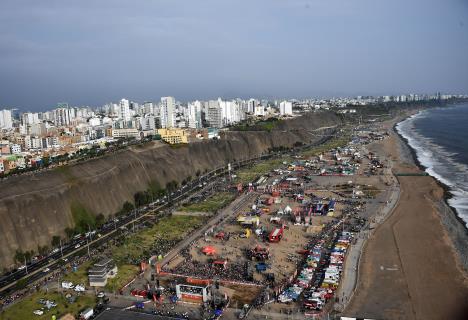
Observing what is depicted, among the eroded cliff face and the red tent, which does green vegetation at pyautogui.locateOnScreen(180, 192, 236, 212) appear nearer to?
the eroded cliff face

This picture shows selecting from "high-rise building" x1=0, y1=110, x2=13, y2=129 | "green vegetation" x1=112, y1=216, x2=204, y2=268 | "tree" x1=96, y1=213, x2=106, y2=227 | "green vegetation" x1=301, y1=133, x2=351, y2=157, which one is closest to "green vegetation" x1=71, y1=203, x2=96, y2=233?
"tree" x1=96, y1=213, x2=106, y2=227

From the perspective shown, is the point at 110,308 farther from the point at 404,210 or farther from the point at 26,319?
the point at 404,210

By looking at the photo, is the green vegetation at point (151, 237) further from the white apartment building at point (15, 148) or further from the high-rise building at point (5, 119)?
the high-rise building at point (5, 119)

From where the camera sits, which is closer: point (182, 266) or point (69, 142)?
point (182, 266)

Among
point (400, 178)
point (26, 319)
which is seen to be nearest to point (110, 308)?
point (26, 319)

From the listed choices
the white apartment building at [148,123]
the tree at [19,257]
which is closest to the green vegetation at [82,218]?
the tree at [19,257]

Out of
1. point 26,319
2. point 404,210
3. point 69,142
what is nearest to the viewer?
point 26,319
